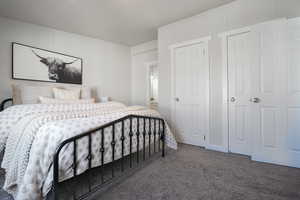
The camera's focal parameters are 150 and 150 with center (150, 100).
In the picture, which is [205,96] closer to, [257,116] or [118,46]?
[257,116]

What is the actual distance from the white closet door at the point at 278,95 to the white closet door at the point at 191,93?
33.8 inches

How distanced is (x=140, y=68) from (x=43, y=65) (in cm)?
257

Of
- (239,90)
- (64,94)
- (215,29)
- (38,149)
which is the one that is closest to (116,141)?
(38,149)

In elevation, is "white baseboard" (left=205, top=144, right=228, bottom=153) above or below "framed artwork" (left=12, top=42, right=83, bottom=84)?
below

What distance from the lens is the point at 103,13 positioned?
2.96 metres

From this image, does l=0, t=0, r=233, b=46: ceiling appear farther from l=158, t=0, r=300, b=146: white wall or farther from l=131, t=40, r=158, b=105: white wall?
l=131, t=40, r=158, b=105: white wall

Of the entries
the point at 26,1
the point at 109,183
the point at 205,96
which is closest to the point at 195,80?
the point at 205,96

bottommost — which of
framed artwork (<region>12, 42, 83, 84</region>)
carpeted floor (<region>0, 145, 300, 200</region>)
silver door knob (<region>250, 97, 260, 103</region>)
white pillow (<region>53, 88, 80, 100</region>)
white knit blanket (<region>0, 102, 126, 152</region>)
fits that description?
carpeted floor (<region>0, 145, 300, 200</region>)

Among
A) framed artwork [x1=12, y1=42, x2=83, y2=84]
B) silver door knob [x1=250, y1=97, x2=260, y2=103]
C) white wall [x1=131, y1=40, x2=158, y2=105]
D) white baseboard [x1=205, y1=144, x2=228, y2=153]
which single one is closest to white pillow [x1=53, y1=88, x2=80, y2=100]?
framed artwork [x1=12, y1=42, x2=83, y2=84]

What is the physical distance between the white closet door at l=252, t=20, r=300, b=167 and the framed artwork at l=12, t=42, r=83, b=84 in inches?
148

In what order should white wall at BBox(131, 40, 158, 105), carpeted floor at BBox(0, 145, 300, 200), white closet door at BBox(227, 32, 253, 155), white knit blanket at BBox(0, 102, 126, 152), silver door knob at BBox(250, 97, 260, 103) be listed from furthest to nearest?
white wall at BBox(131, 40, 158, 105) → white closet door at BBox(227, 32, 253, 155) → silver door knob at BBox(250, 97, 260, 103) → white knit blanket at BBox(0, 102, 126, 152) → carpeted floor at BBox(0, 145, 300, 200)

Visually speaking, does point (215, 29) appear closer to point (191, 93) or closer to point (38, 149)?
point (191, 93)

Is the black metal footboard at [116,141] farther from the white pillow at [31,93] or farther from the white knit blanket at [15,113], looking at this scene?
the white pillow at [31,93]

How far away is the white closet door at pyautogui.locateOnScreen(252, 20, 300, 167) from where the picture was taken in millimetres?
2073
